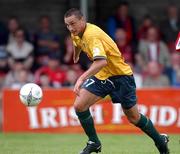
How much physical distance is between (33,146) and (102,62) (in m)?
2.82

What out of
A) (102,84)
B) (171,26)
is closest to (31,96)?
(102,84)

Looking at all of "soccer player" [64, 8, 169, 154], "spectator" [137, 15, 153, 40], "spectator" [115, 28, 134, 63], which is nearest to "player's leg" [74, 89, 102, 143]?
"soccer player" [64, 8, 169, 154]

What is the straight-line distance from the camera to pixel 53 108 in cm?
1406

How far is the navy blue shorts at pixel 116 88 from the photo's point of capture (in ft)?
30.7

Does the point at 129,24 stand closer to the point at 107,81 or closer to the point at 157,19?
the point at 157,19

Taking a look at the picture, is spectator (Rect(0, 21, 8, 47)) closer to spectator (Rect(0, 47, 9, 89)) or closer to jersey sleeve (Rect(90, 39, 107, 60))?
spectator (Rect(0, 47, 9, 89))

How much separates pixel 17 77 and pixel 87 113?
6.06 meters

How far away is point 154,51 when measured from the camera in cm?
1597

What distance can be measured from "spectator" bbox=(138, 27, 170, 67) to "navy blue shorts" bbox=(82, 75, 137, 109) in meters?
6.54

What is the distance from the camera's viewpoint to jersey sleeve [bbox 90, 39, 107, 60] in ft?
29.3

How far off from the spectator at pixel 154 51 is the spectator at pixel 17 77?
8.21ft

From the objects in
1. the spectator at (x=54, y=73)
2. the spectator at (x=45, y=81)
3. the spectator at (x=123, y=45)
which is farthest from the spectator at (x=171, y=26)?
the spectator at (x=45, y=81)

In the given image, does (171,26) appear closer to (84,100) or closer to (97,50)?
(84,100)

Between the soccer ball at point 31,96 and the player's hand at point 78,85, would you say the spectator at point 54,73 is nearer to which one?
the soccer ball at point 31,96
